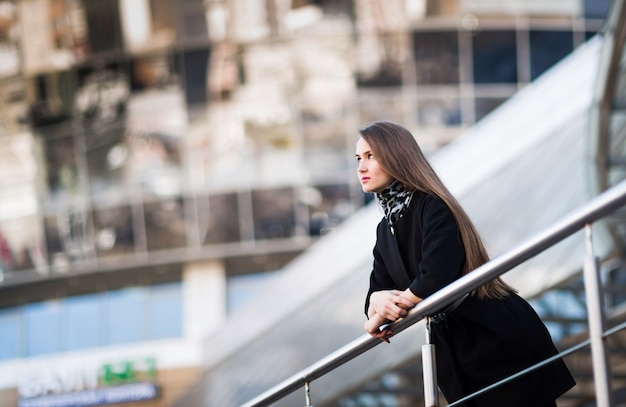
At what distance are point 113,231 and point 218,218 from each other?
112 inches

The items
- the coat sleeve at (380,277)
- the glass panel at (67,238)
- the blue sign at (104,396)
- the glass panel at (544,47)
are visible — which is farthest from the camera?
the blue sign at (104,396)

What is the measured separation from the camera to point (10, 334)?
96.5 ft

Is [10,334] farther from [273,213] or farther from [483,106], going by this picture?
[483,106]

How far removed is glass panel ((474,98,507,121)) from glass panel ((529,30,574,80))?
115cm

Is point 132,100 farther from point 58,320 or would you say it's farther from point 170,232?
point 58,320

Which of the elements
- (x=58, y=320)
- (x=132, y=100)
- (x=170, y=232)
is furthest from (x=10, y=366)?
(x=132, y=100)

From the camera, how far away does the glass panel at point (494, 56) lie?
85.1 feet

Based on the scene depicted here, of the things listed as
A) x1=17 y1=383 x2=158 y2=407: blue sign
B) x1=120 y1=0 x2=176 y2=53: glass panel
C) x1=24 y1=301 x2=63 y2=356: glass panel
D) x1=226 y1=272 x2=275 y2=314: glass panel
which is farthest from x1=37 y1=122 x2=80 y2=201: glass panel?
x1=17 y1=383 x2=158 y2=407: blue sign

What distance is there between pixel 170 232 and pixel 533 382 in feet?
78.0

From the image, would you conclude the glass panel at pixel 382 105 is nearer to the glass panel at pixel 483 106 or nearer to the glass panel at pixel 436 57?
the glass panel at pixel 436 57

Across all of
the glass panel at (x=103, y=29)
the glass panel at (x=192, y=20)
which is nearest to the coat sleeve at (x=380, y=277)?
the glass panel at (x=192, y=20)

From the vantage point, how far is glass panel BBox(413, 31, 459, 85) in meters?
25.6

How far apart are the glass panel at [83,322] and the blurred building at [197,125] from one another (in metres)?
0.10

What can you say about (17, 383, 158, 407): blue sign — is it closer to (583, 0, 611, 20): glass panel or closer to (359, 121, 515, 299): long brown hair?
(583, 0, 611, 20): glass panel
